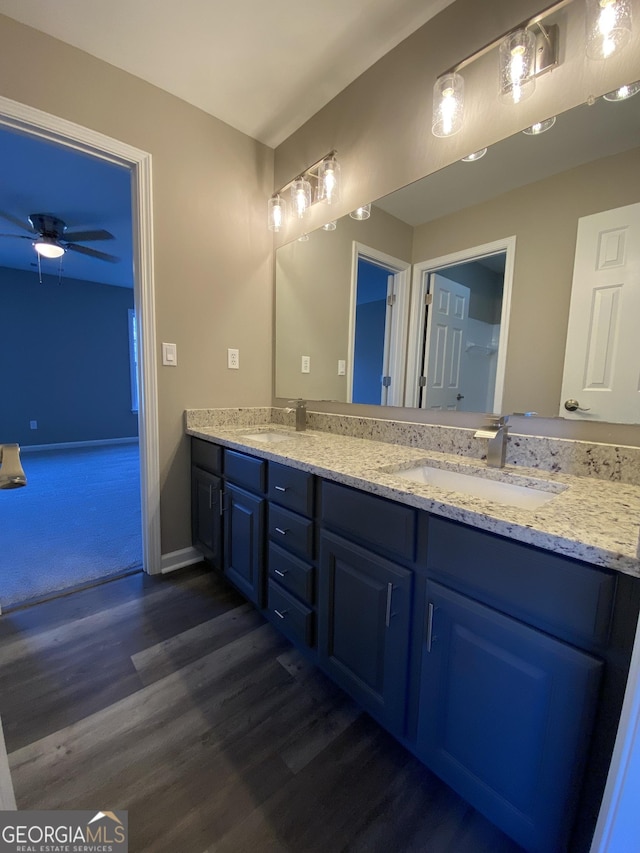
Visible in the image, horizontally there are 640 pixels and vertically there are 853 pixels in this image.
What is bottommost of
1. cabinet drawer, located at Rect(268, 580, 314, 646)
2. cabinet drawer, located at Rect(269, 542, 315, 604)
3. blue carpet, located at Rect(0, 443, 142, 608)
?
blue carpet, located at Rect(0, 443, 142, 608)

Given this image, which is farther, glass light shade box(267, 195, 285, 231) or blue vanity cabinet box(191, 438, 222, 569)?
glass light shade box(267, 195, 285, 231)

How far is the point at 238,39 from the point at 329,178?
0.62 metres

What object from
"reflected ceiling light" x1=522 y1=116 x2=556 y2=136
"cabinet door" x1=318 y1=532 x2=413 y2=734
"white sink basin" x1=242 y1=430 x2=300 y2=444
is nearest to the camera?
"cabinet door" x1=318 y1=532 x2=413 y2=734

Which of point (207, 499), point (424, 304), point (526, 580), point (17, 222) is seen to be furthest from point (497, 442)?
point (17, 222)

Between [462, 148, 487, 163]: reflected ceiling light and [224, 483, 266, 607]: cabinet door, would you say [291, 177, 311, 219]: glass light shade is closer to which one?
[462, 148, 487, 163]: reflected ceiling light

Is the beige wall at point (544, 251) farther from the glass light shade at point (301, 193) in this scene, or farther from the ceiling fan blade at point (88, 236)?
the ceiling fan blade at point (88, 236)

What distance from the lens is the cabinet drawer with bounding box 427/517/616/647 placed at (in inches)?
24.8

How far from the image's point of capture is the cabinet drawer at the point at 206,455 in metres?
1.76

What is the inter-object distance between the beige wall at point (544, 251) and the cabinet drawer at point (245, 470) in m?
0.97

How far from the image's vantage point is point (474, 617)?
80cm

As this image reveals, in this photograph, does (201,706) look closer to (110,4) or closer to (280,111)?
(110,4)

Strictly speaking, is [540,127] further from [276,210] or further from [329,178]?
[276,210]

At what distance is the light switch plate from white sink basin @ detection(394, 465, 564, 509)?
1.38m

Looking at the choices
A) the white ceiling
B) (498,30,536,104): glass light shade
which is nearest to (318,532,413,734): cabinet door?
(498,30,536,104): glass light shade
